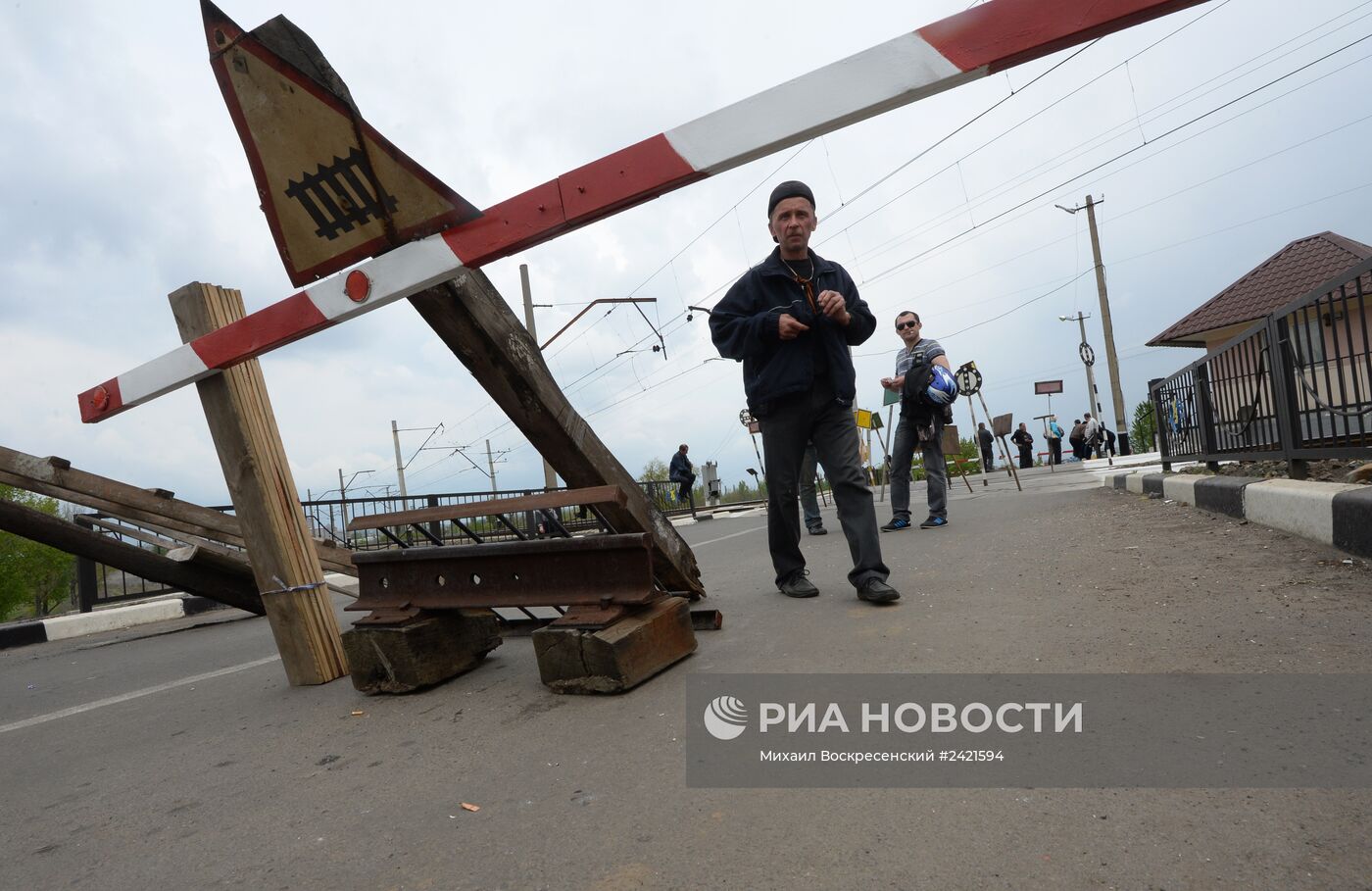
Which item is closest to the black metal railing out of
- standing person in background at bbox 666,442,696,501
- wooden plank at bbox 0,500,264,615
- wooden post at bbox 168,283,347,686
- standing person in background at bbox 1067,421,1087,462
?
wooden plank at bbox 0,500,264,615

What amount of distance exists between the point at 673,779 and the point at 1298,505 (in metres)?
4.05

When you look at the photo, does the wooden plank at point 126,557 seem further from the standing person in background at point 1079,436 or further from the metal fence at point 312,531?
the standing person in background at point 1079,436

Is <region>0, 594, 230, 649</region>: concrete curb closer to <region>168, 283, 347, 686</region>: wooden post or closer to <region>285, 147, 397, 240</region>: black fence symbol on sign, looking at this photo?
<region>168, 283, 347, 686</region>: wooden post

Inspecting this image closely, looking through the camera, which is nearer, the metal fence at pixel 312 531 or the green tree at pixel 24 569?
the metal fence at pixel 312 531

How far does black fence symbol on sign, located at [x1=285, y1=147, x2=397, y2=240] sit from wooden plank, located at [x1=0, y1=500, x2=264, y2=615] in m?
2.54

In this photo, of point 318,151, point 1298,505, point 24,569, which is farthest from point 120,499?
point 24,569

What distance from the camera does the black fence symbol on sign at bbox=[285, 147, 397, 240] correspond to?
104 inches

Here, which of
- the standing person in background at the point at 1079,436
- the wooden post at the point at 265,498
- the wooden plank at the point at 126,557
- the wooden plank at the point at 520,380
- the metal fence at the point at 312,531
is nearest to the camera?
the wooden plank at the point at 520,380

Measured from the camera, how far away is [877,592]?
143 inches

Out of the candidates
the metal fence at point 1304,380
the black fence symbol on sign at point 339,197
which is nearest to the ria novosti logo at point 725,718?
the black fence symbol on sign at point 339,197

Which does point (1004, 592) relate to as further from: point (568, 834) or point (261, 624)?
point (261, 624)

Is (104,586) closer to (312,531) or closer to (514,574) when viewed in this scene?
(312,531)

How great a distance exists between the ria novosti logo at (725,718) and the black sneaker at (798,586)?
5.48 feet

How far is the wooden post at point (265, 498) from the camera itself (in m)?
3.36
